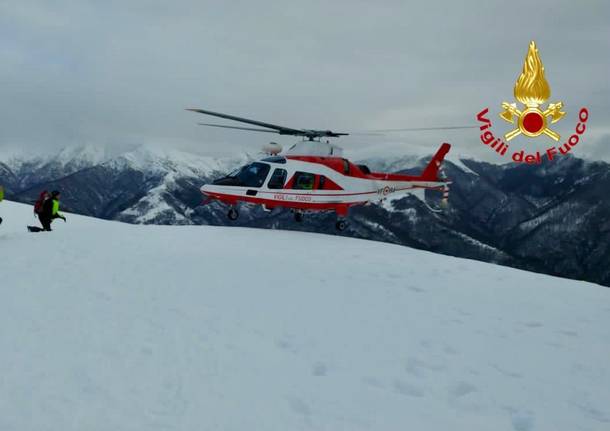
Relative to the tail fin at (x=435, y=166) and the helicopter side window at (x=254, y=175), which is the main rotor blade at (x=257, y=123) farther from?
the tail fin at (x=435, y=166)

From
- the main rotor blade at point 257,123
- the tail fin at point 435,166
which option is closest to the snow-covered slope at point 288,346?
the main rotor blade at point 257,123

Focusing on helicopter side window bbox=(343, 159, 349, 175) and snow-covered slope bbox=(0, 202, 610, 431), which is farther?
helicopter side window bbox=(343, 159, 349, 175)

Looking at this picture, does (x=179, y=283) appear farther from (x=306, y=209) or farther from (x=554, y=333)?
(x=306, y=209)

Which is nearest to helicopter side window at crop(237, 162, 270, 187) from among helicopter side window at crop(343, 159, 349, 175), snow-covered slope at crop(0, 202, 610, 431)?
helicopter side window at crop(343, 159, 349, 175)

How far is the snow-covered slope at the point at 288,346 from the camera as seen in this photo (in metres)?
6.33

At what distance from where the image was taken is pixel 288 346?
8.30 metres

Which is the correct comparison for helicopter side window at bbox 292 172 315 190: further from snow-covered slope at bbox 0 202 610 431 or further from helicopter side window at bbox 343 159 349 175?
snow-covered slope at bbox 0 202 610 431

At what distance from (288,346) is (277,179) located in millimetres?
13082

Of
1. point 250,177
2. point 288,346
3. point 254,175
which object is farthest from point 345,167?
point 288,346

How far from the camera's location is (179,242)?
54.9 ft

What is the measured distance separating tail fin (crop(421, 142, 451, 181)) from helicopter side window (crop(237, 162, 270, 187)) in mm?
9817

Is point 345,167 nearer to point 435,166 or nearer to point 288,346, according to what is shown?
point 435,166

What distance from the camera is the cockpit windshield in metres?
Answer: 20.3

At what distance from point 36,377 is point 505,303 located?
10360 mm
